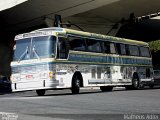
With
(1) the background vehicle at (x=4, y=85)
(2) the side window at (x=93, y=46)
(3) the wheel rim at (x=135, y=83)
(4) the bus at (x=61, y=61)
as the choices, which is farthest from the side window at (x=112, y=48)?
(1) the background vehicle at (x=4, y=85)

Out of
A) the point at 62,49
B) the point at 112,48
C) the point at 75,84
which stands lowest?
the point at 75,84

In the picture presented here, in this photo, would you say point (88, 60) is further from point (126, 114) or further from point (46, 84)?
point (126, 114)

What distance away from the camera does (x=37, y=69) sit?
805 inches

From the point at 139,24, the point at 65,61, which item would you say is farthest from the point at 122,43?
the point at 139,24

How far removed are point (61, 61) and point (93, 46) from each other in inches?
126

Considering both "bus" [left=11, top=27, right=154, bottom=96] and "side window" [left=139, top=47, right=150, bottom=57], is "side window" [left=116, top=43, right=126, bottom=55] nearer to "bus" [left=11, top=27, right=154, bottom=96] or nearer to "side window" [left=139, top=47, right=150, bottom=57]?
"bus" [left=11, top=27, right=154, bottom=96]

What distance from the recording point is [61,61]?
2052 centimetres

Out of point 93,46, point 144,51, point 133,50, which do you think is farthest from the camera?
point 144,51

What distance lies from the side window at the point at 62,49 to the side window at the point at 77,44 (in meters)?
0.49

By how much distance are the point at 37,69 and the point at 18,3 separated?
17.9 metres

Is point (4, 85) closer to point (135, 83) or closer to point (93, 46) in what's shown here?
point (135, 83)

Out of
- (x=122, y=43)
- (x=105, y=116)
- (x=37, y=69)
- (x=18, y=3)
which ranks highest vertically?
(x=18, y=3)

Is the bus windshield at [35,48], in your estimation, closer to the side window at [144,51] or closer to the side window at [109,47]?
the side window at [109,47]

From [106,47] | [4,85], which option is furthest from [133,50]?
[4,85]
